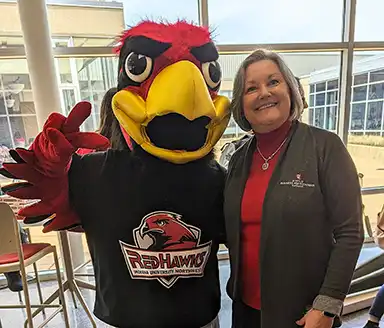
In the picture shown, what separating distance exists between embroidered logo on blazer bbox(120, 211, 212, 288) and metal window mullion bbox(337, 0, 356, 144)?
2.96 meters

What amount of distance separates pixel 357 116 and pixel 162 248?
318 centimetres

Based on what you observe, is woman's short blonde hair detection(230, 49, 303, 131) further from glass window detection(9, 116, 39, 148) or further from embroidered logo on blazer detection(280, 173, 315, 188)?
glass window detection(9, 116, 39, 148)

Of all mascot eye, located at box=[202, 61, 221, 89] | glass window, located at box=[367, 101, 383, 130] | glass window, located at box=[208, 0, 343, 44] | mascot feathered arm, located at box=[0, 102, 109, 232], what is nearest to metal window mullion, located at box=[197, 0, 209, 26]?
glass window, located at box=[208, 0, 343, 44]

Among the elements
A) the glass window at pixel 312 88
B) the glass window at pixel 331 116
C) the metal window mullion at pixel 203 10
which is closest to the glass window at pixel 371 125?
the glass window at pixel 331 116

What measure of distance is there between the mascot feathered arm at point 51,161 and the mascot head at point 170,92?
114mm

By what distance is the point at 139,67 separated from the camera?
1036 millimetres

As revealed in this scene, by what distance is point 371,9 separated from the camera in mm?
3355

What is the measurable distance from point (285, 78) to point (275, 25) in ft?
7.56

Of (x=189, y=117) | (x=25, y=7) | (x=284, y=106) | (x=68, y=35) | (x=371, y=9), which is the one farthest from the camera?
(x=371, y=9)

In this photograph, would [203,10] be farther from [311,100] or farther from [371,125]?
[371,125]

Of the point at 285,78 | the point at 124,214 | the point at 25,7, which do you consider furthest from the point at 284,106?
the point at 25,7

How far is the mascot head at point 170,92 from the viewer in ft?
3.20

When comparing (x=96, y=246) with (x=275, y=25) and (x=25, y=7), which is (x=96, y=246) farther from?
(x=275, y=25)

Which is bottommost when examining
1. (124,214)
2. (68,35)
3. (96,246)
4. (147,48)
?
(96,246)
